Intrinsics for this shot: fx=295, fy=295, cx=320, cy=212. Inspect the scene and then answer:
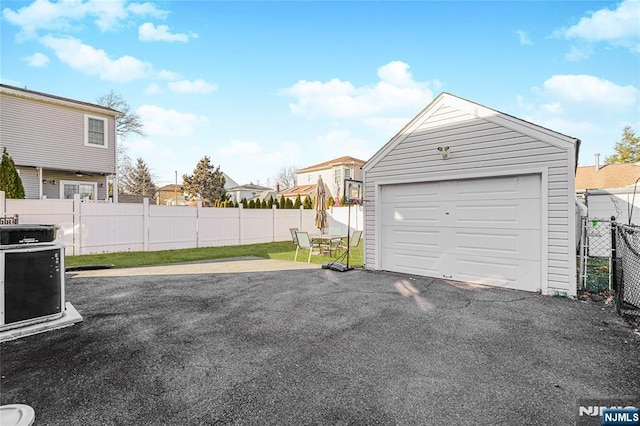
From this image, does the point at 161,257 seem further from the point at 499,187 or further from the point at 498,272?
the point at 499,187

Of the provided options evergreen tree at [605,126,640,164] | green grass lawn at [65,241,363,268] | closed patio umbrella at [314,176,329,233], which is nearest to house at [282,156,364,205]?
closed patio umbrella at [314,176,329,233]

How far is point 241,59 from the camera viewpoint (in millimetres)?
10469

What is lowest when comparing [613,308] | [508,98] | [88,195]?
[613,308]

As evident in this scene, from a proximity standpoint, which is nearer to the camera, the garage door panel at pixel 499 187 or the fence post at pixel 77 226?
the garage door panel at pixel 499 187

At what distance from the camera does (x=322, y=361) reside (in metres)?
2.82

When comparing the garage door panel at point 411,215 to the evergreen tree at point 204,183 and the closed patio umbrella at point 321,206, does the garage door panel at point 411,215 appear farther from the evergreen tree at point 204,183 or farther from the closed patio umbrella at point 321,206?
the evergreen tree at point 204,183

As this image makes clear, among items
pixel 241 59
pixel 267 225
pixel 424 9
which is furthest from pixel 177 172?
pixel 424 9

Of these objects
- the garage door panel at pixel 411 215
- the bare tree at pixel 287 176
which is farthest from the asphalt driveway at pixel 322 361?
the bare tree at pixel 287 176

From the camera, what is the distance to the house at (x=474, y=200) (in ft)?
17.1

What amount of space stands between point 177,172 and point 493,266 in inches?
1860

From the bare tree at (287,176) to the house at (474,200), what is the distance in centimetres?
4488

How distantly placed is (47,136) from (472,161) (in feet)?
53.0

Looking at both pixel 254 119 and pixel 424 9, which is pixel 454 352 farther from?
pixel 254 119

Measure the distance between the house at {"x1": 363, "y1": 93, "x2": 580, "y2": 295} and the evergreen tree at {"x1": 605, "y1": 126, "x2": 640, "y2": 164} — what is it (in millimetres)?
30560
